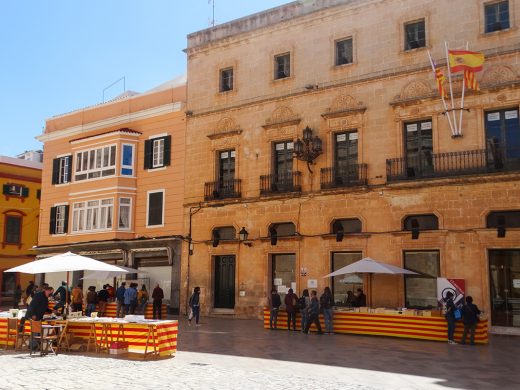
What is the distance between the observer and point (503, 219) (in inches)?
798

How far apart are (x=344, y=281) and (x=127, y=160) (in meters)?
13.8

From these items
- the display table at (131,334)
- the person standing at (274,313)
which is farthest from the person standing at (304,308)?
the display table at (131,334)

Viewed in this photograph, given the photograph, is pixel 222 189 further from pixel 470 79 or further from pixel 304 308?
pixel 470 79

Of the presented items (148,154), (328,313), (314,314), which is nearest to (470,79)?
(328,313)

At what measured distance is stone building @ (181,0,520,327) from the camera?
67.8ft

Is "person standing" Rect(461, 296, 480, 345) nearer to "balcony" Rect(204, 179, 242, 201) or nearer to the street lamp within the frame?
the street lamp

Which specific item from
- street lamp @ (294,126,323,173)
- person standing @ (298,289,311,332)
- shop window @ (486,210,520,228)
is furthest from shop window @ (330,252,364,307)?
shop window @ (486,210,520,228)

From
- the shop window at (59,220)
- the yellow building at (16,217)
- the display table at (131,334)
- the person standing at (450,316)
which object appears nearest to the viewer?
the display table at (131,334)

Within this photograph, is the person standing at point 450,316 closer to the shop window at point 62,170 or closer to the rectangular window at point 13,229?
the shop window at point 62,170

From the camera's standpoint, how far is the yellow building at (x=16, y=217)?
42000 millimetres

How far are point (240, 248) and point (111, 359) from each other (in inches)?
523

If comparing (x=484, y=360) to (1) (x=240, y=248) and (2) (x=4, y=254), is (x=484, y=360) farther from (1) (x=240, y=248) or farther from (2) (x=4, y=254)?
(2) (x=4, y=254)

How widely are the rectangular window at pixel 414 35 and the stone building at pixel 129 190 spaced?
38.4 ft

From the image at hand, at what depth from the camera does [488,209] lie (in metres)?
20.4
